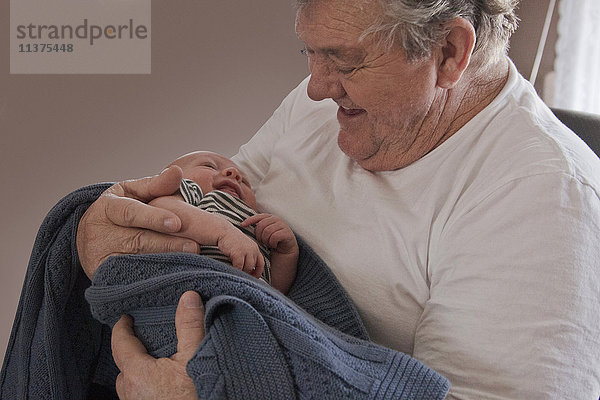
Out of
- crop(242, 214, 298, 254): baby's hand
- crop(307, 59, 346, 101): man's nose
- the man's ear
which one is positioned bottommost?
crop(242, 214, 298, 254): baby's hand

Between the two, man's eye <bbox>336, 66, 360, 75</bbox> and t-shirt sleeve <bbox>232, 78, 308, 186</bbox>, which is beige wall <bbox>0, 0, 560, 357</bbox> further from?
man's eye <bbox>336, 66, 360, 75</bbox>

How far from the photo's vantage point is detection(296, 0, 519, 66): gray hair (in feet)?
3.78

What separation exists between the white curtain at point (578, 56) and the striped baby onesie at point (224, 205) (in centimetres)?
178

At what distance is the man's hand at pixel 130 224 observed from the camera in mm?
1132

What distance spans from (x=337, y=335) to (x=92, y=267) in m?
0.47

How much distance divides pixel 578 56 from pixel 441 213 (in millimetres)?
1772

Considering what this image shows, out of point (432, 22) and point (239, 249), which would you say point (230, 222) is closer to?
point (239, 249)

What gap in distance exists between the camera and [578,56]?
8.65ft

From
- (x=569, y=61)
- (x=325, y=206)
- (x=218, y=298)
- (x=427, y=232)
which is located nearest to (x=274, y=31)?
(x=569, y=61)

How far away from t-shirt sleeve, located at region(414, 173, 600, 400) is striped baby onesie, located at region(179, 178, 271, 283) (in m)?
0.38

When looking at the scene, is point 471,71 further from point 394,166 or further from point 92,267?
point 92,267

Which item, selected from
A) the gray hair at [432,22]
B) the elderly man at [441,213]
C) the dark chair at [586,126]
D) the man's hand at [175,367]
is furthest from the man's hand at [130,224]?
the dark chair at [586,126]

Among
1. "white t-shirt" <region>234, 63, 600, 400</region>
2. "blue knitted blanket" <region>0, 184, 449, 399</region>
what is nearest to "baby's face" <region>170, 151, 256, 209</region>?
"white t-shirt" <region>234, 63, 600, 400</region>

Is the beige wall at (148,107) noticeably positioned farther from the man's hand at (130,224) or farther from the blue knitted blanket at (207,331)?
the man's hand at (130,224)
